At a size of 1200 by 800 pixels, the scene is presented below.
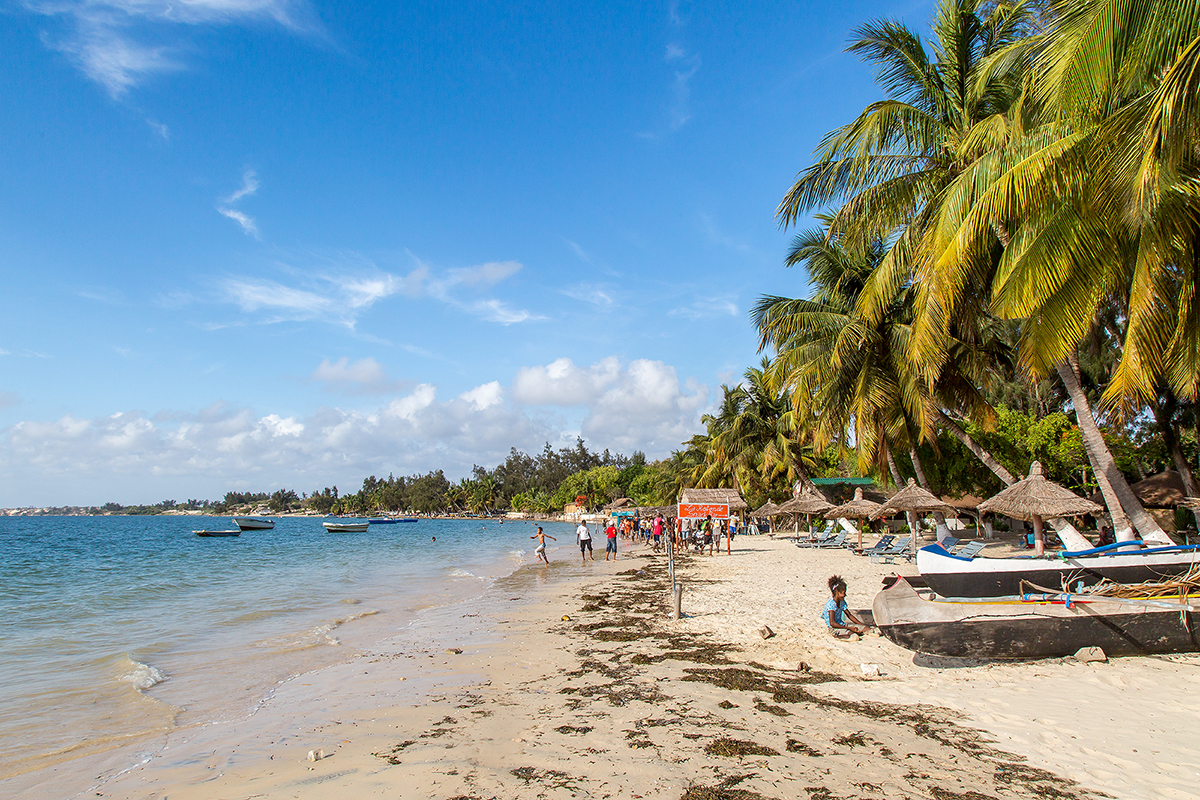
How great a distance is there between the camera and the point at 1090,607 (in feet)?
23.2

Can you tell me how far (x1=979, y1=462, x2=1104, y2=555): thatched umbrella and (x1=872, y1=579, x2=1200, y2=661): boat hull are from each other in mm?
5311

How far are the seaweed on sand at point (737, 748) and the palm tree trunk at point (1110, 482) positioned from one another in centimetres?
833

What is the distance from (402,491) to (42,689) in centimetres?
15338

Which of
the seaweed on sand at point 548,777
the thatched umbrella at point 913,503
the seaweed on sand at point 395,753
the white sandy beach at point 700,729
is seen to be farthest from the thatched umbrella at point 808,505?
the seaweed on sand at point 548,777

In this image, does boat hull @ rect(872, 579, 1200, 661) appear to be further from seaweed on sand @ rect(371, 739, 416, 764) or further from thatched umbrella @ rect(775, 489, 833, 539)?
thatched umbrella @ rect(775, 489, 833, 539)

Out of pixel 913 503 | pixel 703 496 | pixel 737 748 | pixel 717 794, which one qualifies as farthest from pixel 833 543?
pixel 717 794

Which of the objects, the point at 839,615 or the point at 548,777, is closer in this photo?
the point at 548,777

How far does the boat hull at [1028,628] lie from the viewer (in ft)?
22.3

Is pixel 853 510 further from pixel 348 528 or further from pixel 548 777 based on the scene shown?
pixel 348 528

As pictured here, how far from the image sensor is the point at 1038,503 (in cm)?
1251

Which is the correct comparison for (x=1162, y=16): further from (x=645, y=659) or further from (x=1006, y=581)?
(x=645, y=659)

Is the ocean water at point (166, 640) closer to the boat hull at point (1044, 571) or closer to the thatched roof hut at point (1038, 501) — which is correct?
the boat hull at point (1044, 571)

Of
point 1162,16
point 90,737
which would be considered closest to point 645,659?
point 90,737

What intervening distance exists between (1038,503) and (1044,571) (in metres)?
5.20
